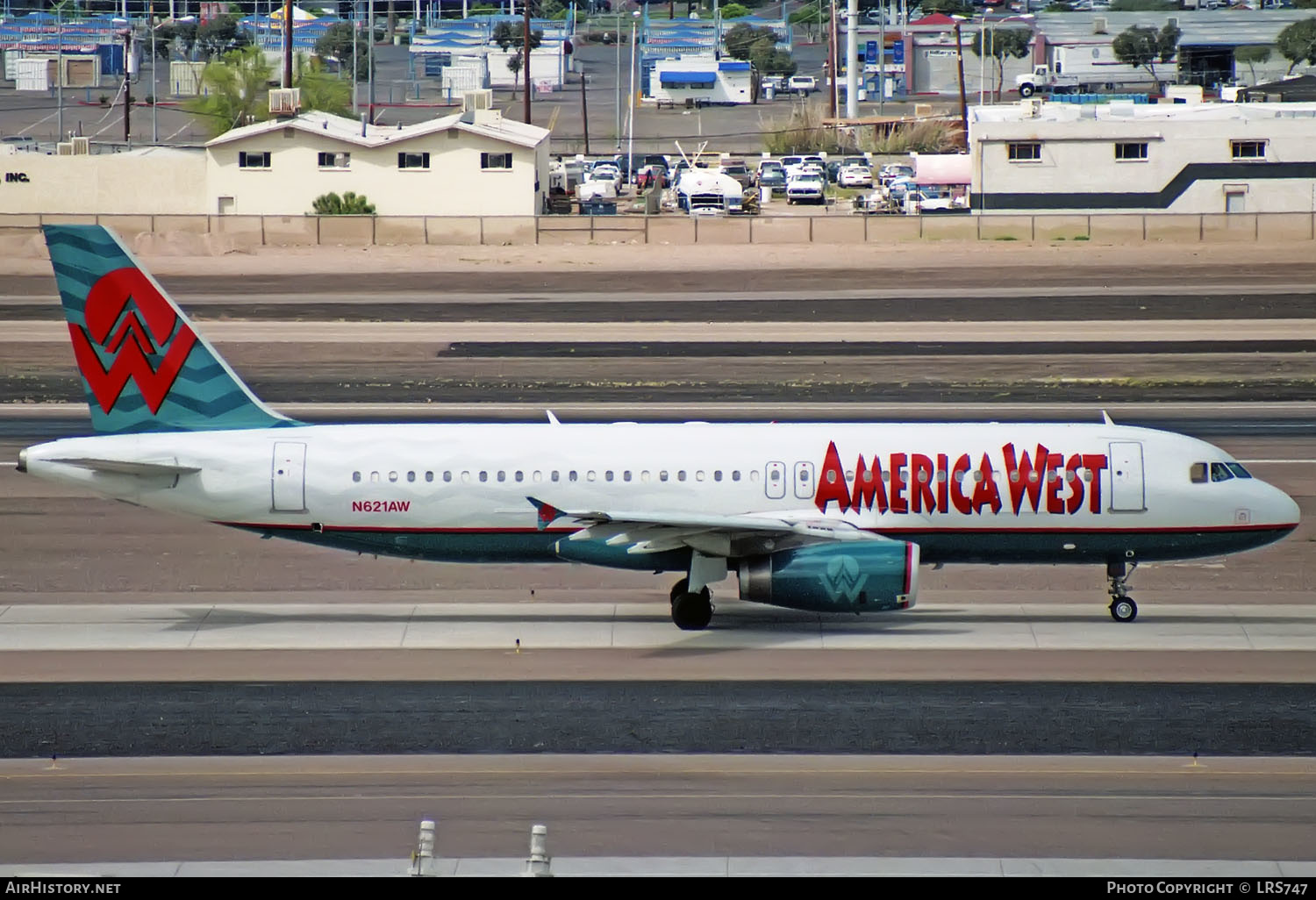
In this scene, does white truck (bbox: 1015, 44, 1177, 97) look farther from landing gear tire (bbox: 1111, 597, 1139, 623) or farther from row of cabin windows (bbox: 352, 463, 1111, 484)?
row of cabin windows (bbox: 352, 463, 1111, 484)

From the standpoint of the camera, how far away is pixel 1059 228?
299 ft

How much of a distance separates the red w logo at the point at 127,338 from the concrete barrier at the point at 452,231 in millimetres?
61296

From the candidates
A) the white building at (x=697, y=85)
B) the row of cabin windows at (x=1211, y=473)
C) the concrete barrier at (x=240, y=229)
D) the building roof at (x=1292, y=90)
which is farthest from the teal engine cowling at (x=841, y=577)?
the white building at (x=697, y=85)

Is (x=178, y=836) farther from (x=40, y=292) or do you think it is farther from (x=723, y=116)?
(x=723, y=116)

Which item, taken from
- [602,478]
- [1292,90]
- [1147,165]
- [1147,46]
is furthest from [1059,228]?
[1147,46]

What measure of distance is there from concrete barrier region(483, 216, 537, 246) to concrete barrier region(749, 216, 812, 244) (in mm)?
12185

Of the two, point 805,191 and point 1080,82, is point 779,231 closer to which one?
point 805,191

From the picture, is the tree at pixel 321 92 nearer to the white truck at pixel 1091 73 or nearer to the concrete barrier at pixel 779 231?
the concrete barrier at pixel 779 231

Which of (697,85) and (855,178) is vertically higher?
(697,85)

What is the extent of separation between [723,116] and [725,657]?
15064 cm

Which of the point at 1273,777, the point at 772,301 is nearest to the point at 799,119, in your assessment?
the point at 772,301

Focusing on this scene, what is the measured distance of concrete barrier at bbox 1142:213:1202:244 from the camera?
8894 centimetres

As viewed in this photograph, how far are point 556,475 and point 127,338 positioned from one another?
8.33m

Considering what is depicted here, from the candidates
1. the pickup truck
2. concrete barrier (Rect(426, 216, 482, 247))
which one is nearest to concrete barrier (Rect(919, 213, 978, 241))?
concrete barrier (Rect(426, 216, 482, 247))
